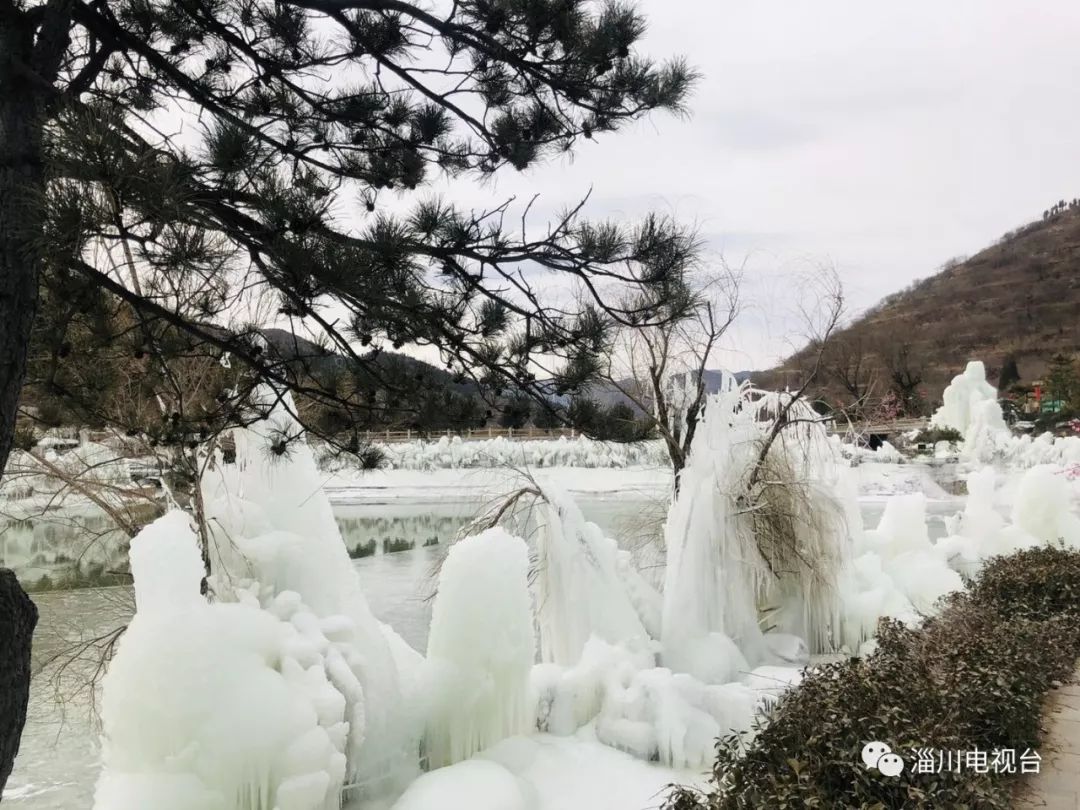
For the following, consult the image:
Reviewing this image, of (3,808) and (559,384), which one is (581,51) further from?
(3,808)

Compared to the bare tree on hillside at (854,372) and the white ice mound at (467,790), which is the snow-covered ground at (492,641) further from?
the bare tree on hillside at (854,372)

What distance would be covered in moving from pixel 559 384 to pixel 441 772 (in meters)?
2.72

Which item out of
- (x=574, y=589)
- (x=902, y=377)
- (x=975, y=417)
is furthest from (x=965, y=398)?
(x=574, y=589)

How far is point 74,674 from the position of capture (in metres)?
6.58

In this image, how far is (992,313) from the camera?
5703 centimetres

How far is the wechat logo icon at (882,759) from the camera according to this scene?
9.96 ft

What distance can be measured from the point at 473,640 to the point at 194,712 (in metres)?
1.70

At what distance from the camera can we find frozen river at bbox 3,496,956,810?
200 inches

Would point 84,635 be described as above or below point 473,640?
below

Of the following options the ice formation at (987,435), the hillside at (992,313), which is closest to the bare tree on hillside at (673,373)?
the ice formation at (987,435)

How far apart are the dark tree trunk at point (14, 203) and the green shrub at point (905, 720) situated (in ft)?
9.14

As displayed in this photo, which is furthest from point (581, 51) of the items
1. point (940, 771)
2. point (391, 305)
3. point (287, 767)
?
point (287, 767)

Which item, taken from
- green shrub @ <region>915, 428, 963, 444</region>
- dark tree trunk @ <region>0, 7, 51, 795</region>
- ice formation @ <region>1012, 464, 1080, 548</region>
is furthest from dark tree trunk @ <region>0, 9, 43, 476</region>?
green shrub @ <region>915, 428, 963, 444</region>

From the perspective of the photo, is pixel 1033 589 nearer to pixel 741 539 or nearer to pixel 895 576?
pixel 895 576
